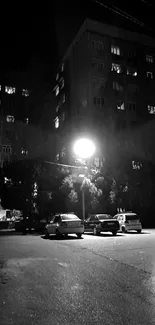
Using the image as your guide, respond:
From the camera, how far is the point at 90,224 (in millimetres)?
24156

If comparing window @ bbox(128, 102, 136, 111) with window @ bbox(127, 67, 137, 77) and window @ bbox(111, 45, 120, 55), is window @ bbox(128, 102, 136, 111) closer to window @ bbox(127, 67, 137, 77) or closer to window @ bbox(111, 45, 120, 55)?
window @ bbox(127, 67, 137, 77)

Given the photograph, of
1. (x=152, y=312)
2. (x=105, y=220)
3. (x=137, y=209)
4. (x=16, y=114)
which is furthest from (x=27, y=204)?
(x=16, y=114)

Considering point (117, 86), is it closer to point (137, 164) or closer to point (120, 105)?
point (120, 105)

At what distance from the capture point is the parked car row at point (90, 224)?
20.0m

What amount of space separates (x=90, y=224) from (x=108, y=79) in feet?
97.0

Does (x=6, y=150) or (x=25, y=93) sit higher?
(x=25, y=93)

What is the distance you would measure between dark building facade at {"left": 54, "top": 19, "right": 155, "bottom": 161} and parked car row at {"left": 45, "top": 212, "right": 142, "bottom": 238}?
851 inches

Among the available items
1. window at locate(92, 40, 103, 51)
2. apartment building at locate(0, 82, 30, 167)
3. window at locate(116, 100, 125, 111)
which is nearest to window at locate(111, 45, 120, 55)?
window at locate(92, 40, 103, 51)

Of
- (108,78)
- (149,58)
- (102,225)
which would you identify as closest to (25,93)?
(149,58)

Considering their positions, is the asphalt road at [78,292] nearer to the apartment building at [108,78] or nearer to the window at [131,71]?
the apartment building at [108,78]

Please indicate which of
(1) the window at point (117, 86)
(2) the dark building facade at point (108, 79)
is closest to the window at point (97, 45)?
(2) the dark building facade at point (108, 79)

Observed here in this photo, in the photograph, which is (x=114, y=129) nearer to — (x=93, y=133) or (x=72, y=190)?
(x=93, y=133)

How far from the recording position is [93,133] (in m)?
43.4

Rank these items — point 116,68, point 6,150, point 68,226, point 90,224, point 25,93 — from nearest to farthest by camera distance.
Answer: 1. point 68,226
2. point 90,224
3. point 116,68
4. point 6,150
5. point 25,93
